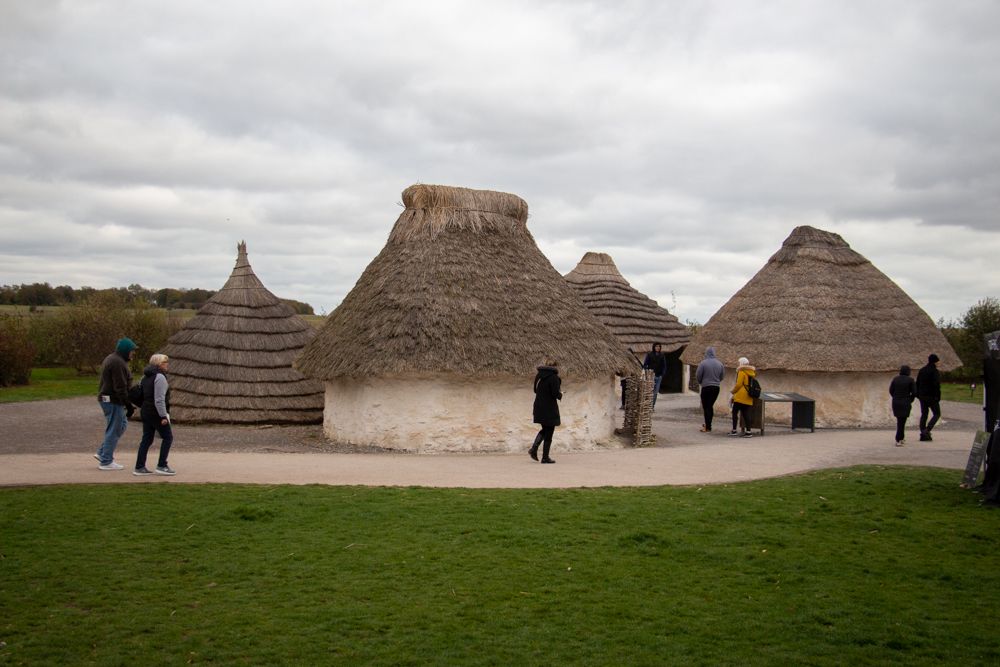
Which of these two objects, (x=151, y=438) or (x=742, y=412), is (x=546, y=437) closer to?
(x=151, y=438)

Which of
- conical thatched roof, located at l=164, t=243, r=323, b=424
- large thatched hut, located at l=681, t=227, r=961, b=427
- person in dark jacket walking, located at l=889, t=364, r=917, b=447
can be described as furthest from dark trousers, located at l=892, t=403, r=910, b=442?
conical thatched roof, located at l=164, t=243, r=323, b=424

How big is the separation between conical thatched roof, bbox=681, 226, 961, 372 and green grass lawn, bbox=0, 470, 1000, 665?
37.8ft

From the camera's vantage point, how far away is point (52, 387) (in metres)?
32.4

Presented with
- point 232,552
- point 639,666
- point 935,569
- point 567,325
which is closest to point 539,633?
point 639,666

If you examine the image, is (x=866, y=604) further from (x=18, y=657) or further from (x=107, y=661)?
(x=18, y=657)

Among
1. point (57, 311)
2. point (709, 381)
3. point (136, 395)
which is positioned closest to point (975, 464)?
point (709, 381)

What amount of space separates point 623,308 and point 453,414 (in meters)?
17.5

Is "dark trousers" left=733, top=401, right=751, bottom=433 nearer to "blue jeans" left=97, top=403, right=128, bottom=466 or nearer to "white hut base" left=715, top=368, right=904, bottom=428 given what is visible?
"white hut base" left=715, top=368, right=904, bottom=428

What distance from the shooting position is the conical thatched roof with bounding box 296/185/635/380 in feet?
53.9

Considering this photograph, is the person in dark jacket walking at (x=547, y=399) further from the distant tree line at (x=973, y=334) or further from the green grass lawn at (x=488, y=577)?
the distant tree line at (x=973, y=334)

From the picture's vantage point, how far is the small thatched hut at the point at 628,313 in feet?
105

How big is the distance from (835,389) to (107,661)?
20.6m

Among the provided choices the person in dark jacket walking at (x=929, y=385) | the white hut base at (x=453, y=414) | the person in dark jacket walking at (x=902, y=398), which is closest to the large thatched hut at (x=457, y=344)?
the white hut base at (x=453, y=414)

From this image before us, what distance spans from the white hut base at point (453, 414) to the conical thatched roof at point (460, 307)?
439 mm
